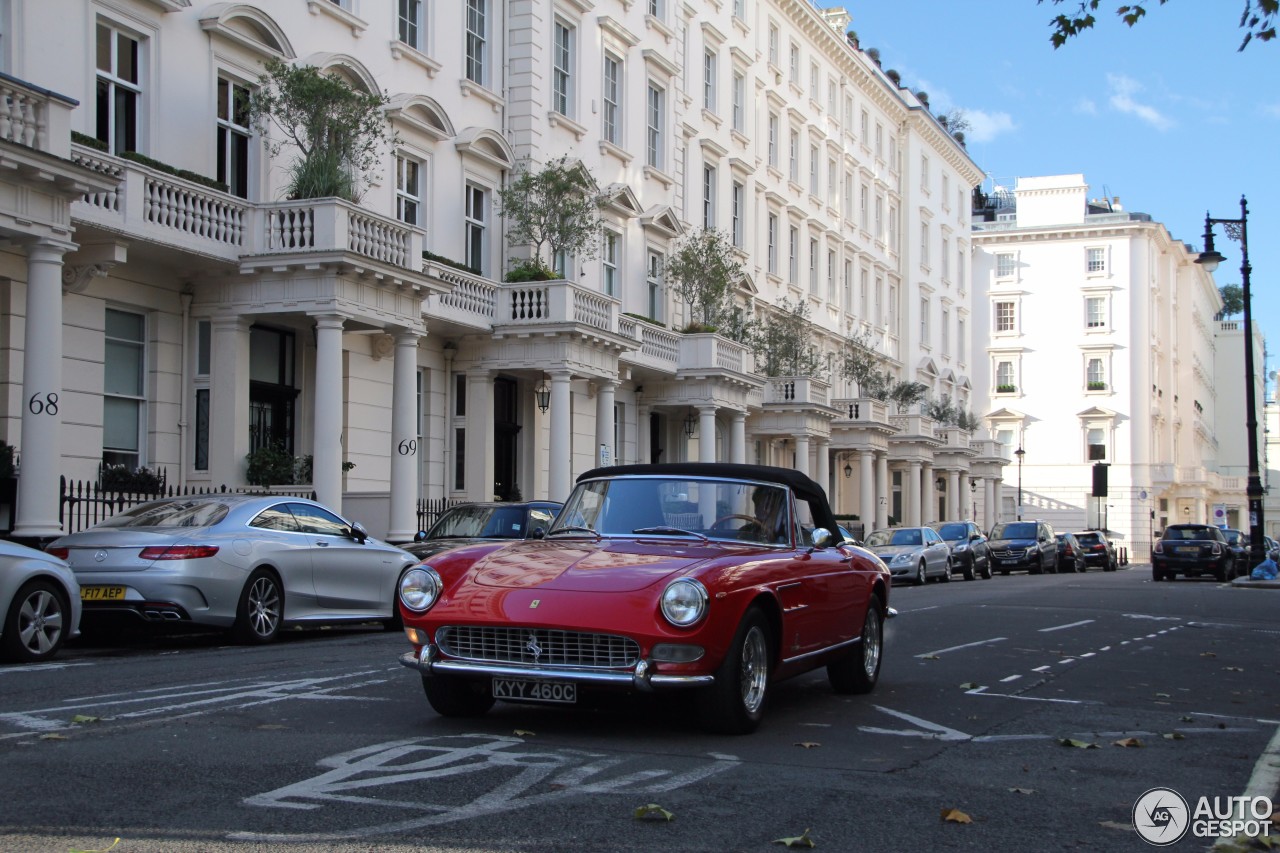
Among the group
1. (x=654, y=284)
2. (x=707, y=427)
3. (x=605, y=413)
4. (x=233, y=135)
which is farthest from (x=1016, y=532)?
(x=233, y=135)

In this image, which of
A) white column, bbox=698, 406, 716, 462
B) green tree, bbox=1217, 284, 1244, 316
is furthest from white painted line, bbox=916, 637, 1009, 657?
green tree, bbox=1217, 284, 1244, 316

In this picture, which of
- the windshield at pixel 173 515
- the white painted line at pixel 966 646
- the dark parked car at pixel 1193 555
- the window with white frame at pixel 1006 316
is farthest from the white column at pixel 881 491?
the windshield at pixel 173 515

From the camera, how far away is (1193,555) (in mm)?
40594

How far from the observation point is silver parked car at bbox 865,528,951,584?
1344 inches

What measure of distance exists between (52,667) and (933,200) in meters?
62.1

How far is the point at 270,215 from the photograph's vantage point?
21.5 meters

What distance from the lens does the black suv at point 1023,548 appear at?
43.1m

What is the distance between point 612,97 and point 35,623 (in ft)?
86.0

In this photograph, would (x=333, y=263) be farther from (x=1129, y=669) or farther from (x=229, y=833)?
(x=229, y=833)

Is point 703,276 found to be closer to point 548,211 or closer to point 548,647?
point 548,211

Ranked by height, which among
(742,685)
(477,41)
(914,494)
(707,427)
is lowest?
(742,685)

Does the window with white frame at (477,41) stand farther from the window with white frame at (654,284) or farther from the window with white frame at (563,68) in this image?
the window with white frame at (654,284)

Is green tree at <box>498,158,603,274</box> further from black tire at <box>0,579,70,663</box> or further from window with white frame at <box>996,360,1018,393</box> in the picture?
window with white frame at <box>996,360,1018,393</box>

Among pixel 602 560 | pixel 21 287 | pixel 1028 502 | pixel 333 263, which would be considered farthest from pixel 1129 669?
pixel 1028 502
